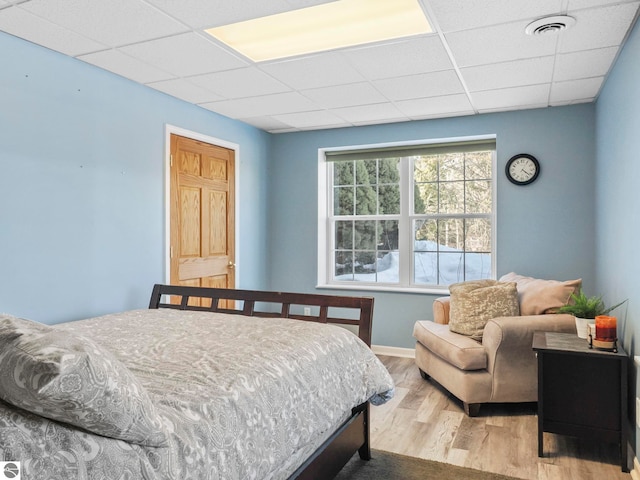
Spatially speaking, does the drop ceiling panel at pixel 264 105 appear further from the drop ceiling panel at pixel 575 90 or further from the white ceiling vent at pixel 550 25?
the drop ceiling panel at pixel 575 90

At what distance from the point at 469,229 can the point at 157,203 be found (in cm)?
286

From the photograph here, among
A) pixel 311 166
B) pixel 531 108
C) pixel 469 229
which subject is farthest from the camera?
pixel 311 166

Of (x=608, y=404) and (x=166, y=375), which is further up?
(x=166, y=375)

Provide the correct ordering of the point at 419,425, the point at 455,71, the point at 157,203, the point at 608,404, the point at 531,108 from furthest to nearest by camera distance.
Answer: the point at 531,108, the point at 157,203, the point at 455,71, the point at 419,425, the point at 608,404

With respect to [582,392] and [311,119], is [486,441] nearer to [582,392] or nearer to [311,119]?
[582,392]

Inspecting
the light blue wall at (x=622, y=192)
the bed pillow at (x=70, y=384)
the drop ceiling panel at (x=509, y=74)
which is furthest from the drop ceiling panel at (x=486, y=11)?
the bed pillow at (x=70, y=384)

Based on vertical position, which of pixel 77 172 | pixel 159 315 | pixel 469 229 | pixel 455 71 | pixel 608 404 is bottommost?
pixel 608 404

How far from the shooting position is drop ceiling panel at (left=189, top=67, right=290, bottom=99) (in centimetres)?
327

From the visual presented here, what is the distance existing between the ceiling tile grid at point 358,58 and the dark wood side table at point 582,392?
173 cm

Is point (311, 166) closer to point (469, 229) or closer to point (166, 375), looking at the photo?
point (469, 229)

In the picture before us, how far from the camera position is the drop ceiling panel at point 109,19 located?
2289 millimetres

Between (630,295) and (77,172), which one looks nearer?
(630,295)

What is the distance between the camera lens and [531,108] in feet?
13.6

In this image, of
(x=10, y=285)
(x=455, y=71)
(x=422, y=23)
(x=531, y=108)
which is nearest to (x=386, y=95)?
(x=455, y=71)
